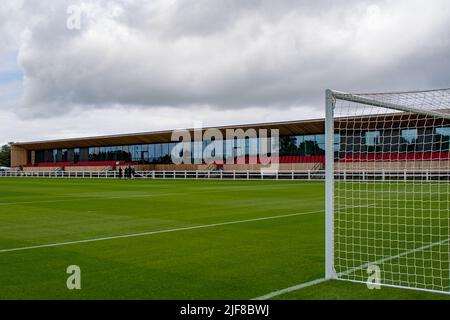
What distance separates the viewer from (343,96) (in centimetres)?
666

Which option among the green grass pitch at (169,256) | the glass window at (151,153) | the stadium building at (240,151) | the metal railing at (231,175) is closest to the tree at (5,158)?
the stadium building at (240,151)

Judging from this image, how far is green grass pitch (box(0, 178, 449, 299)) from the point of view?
5699 mm

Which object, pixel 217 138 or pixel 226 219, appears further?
pixel 217 138

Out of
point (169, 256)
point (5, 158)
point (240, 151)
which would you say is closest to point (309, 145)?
point (240, 151)

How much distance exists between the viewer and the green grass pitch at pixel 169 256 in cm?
570

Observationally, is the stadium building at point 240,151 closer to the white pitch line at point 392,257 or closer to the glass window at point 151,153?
the glass window at point 151,153

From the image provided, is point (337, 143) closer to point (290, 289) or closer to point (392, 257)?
point (392, 257)

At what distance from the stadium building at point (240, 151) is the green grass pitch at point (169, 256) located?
69.1ft

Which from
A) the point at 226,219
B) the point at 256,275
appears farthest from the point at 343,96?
the point at 226,219

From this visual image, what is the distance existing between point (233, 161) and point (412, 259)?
46.8 m

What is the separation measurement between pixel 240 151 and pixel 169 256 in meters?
46.6

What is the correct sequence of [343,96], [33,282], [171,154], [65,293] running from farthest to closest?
[171,154] < [343,96] < [33,282] < [65,293]

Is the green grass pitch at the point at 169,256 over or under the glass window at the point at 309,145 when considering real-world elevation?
under

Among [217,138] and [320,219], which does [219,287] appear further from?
[217,138]
